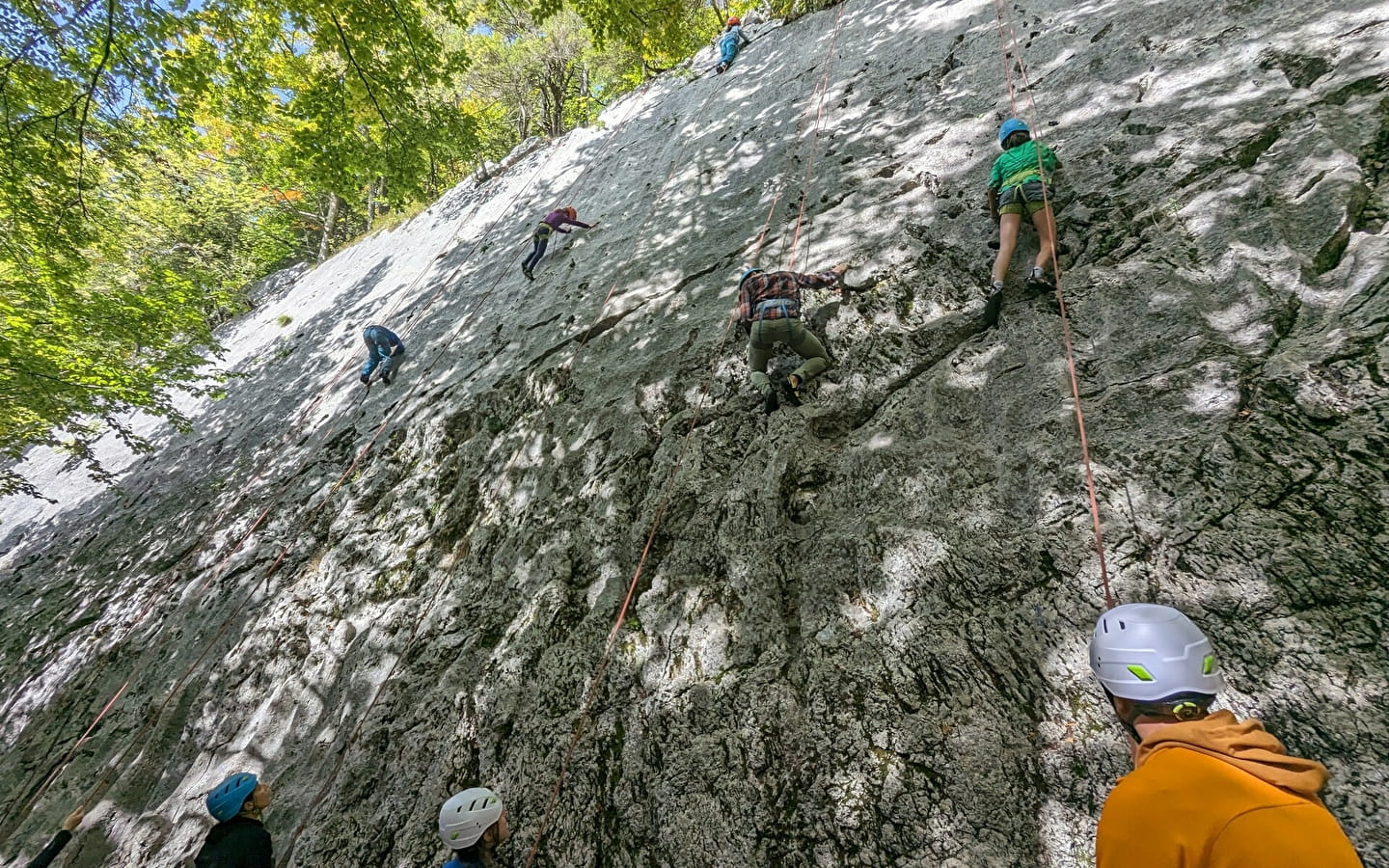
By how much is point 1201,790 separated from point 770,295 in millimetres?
3503

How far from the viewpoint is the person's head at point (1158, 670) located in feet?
4.84

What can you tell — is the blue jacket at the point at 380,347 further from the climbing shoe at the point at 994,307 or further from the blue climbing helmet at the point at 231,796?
the climbing shoe at the point at 994,307

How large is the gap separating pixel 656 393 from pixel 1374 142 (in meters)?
4.70

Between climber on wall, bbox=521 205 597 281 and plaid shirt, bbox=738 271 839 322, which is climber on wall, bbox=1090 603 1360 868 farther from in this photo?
climber on wall, bbox=521 205 597 281

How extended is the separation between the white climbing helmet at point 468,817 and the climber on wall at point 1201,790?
2.49 meters

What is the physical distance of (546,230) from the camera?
7.79m

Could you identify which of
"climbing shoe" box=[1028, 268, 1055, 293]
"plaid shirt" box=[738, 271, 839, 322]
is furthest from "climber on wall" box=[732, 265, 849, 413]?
"climbing shoe" box=[1028, 268, 1055, 293]

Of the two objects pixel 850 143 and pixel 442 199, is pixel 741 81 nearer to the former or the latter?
pixel 850 143

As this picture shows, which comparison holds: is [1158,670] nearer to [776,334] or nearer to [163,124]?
[776,334]

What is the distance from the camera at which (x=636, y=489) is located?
3998 mm

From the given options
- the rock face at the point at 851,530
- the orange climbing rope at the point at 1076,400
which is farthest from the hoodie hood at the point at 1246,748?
the orange climbing rope at the point at 1076,400

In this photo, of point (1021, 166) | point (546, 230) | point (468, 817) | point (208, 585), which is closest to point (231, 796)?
point (468, 817)

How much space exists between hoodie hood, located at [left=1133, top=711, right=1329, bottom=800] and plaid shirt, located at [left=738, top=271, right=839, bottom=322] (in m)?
3.11

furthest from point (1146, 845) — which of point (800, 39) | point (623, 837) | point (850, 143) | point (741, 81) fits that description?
point (800, 39)
